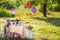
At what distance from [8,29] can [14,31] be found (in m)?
0.28

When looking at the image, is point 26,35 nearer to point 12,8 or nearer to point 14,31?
point 14,31

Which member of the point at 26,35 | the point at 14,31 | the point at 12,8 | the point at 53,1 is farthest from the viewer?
the point at 12,8

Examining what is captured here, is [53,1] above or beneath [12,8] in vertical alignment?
above

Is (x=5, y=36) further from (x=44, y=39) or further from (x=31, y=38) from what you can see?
(x=44, y=39)

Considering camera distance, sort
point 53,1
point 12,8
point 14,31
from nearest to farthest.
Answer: point 14,31
point 53,1
point 12,8

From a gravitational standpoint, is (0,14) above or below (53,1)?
below

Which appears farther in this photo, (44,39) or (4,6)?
(4,6)

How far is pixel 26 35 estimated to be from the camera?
8.09 meters

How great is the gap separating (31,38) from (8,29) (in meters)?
1.03

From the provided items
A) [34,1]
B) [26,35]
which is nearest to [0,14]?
[34,1]

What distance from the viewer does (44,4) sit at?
1504 centimetres

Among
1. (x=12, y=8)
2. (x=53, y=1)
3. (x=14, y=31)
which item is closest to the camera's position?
(x=14, y=31)

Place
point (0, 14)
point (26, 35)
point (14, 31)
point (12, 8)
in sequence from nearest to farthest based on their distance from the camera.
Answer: point (14, 31) → point (26, 35) → point (0, 14) → point (12, 8)

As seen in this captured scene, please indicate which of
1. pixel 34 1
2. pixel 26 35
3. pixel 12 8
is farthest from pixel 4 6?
pixel 26 35
